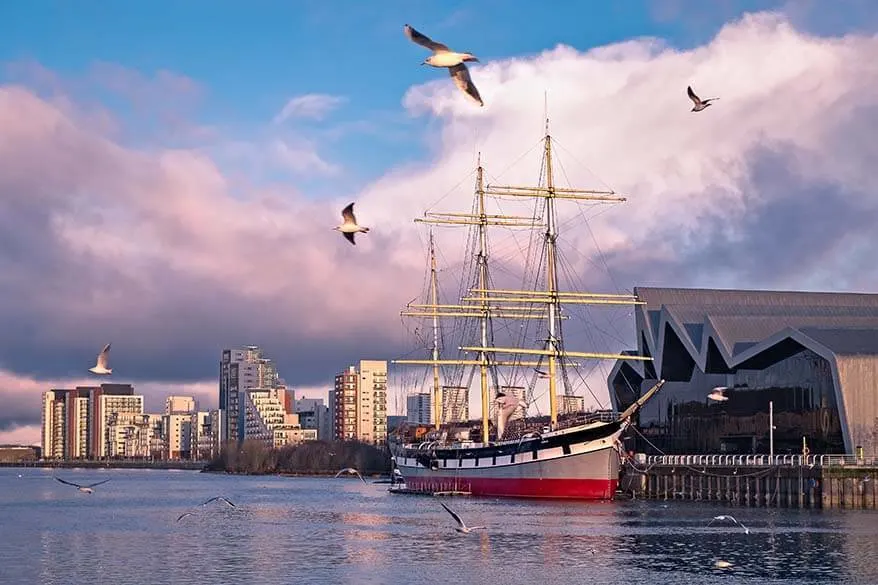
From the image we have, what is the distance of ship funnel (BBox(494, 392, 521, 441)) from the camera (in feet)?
351

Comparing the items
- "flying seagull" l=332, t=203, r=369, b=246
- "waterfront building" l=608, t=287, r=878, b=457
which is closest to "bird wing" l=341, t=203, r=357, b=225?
"flying seagull" l=332, t=203, r=369, b=246

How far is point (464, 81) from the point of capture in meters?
27.1

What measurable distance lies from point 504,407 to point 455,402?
792 inches

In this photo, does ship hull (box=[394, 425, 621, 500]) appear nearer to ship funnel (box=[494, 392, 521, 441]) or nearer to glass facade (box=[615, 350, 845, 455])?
ship funnel (box=[494, 392, 521, 441])

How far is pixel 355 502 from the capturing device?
106062mm

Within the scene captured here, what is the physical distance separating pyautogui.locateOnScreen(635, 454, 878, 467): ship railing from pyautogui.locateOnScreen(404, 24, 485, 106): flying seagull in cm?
6151

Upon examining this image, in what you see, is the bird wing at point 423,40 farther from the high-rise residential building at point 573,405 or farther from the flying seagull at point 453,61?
the high-rise residential building at point 573,405

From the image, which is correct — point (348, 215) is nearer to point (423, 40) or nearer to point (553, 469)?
point (423, 40)

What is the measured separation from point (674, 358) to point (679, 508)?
97.6ft

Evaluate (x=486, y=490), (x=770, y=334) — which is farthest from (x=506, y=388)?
(x=770, y=334)

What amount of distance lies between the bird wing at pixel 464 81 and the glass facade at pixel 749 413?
70794 mm

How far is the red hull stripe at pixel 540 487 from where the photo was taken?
3752 inches

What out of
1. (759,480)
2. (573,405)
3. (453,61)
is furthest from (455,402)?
(453,61)

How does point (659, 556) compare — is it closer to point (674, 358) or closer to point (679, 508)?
point (679, 508)
